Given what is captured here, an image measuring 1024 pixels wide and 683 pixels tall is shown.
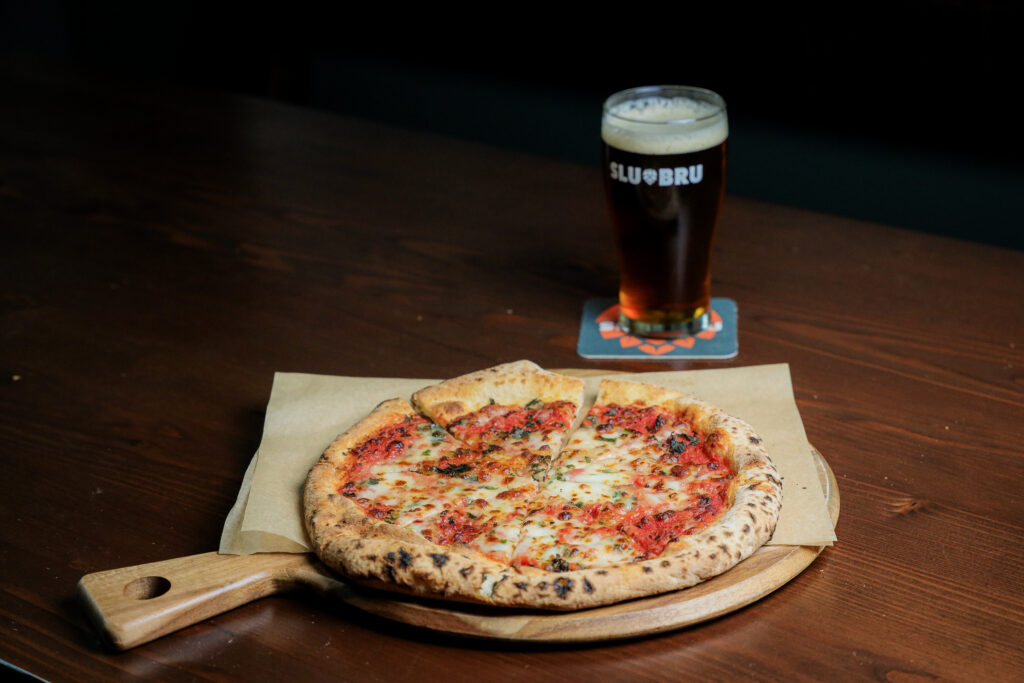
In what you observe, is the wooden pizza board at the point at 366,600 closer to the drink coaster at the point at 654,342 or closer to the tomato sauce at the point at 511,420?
the tomato sauce at the point at 511,420

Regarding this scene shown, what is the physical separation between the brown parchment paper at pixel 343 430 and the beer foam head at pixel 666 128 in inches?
12.8

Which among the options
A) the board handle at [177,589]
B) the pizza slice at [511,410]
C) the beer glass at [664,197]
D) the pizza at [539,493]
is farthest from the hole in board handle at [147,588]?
the beer glass at [664,197]

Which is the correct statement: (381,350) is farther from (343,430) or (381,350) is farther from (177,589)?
(177,589)

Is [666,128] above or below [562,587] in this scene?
above

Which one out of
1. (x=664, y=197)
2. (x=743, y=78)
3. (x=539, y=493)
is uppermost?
(x=664, y=197)

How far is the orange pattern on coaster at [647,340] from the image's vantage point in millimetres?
1703

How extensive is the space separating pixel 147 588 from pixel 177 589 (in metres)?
0.04

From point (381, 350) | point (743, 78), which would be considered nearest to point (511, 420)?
point (381, 350)

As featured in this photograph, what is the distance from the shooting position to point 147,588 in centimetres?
117

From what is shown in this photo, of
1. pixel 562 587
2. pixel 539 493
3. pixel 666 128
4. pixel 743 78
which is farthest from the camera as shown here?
pixel 743 78

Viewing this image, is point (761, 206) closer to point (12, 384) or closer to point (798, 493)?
point (798, 493)

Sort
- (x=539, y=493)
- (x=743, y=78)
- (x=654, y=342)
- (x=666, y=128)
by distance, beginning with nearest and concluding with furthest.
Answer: (x=539, y=493) → (x=666, y=128) → (x=654, y=342) → (x=743, y=78)

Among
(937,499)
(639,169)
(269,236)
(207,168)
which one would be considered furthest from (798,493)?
(207,168)

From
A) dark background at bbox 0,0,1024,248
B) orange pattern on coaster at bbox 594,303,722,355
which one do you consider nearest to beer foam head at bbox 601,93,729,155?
orange pattern on coaster at bbox 594,303,722,355
